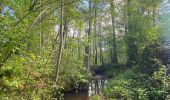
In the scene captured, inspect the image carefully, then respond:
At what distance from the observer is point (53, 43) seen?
818 inches

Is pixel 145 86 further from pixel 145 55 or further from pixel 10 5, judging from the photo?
pixel 10 5

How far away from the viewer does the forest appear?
853cm

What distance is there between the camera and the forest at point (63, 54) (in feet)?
28.0

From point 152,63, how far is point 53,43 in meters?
6.42

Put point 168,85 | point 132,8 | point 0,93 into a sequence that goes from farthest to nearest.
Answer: point 132,8
point 168,85
point 0,93

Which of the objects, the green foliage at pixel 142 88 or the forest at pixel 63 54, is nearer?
the forest at pixel 63 54

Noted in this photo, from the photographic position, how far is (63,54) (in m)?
21.2

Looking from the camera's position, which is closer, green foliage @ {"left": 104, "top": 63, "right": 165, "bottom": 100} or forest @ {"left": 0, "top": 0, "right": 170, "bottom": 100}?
forest @ {"left": 0, "top": 0, "right": 170, "bottom": 100}

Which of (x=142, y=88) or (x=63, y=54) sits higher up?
(x=63, y=54)

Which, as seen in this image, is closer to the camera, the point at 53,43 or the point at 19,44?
the point at 19,44

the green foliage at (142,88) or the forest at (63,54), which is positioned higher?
the forest at (63,54)

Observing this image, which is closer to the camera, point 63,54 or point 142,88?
point 142,88

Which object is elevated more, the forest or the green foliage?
the forest

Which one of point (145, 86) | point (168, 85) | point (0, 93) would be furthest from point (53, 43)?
point (0, 93)
